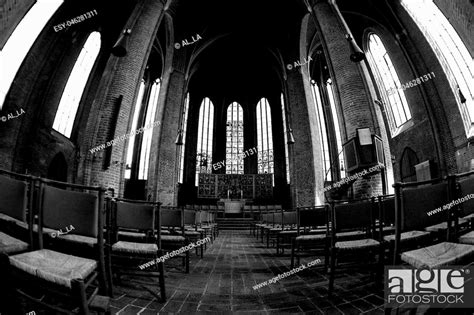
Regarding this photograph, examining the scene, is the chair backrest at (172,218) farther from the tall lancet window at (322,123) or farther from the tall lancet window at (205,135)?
the tall lancet window at (205,135)

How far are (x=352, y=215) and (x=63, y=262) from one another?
269cm

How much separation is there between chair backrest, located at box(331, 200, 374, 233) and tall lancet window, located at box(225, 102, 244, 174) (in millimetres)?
17754

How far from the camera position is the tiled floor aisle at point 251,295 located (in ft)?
5.66

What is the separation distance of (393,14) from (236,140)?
14.6m

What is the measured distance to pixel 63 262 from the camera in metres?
1.27

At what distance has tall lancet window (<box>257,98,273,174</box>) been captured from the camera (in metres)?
20.0

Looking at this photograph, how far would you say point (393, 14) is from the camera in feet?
31.0

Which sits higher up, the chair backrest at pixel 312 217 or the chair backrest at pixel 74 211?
the chair backrest at pixel 74 211

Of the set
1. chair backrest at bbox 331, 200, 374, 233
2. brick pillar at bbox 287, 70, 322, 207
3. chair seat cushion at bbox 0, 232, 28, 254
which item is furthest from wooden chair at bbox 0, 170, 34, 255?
brick pillar at bbox 287, 70, 322, 207

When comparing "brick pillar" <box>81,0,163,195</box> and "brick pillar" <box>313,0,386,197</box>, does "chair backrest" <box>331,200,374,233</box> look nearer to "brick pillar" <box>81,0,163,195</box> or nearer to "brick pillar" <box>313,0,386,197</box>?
"brick pillar" <box>313,0,386,197</box>

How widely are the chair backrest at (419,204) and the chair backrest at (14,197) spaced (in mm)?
2615

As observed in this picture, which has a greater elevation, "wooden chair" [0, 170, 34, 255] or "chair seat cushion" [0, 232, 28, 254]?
"wooden chair" [0, 170, 34, 255]

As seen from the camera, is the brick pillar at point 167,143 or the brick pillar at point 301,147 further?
the brick pillar at point 301,147

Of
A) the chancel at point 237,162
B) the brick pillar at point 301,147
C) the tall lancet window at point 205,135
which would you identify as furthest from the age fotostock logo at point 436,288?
the tall lancet window at point 205,135
